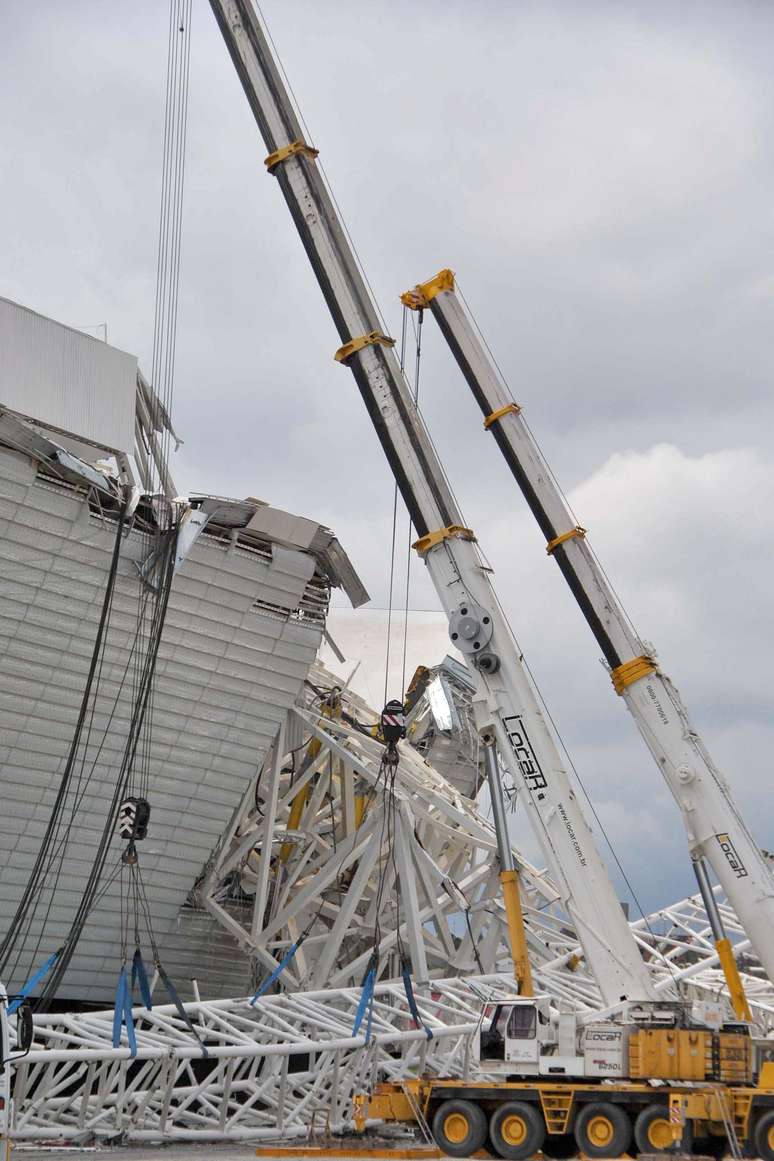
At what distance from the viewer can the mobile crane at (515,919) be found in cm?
2658

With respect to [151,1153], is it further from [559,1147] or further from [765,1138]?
[765,1138]

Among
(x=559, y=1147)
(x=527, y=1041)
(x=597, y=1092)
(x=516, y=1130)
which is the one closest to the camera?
(x=597, y=1092)

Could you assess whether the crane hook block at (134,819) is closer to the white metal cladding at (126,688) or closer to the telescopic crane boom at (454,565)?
the white metal cladding at (126,688)

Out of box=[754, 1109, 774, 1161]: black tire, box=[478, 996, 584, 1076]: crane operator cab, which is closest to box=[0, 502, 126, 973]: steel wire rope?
box=[478, 996, 584, 1076]: crane operator cab

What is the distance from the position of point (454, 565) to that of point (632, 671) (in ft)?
16.8

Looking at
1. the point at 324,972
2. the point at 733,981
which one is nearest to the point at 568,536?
the point at 733,981

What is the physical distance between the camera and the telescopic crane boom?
Answer: 100 feet

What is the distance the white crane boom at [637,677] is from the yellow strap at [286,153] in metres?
5.00

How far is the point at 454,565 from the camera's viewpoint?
3353 centimetres

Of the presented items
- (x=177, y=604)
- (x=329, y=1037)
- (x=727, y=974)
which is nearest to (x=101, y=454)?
(x=177, y=604)

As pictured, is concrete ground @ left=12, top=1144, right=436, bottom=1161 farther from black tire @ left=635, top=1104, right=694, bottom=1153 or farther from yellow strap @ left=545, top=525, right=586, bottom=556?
yellow strap @ left=545, top=525, right=586, bottom=556

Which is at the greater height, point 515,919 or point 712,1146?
point 515,919

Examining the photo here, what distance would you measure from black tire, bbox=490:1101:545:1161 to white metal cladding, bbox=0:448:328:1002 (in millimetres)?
19160

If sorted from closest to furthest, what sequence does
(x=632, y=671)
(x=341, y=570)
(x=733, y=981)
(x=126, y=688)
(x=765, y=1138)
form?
1. (x=765, y=1138)
2. (x=733, y=981)
3. (x=632, y=671)
4. (x=126, y=688)
5. (x=341, y=570)
